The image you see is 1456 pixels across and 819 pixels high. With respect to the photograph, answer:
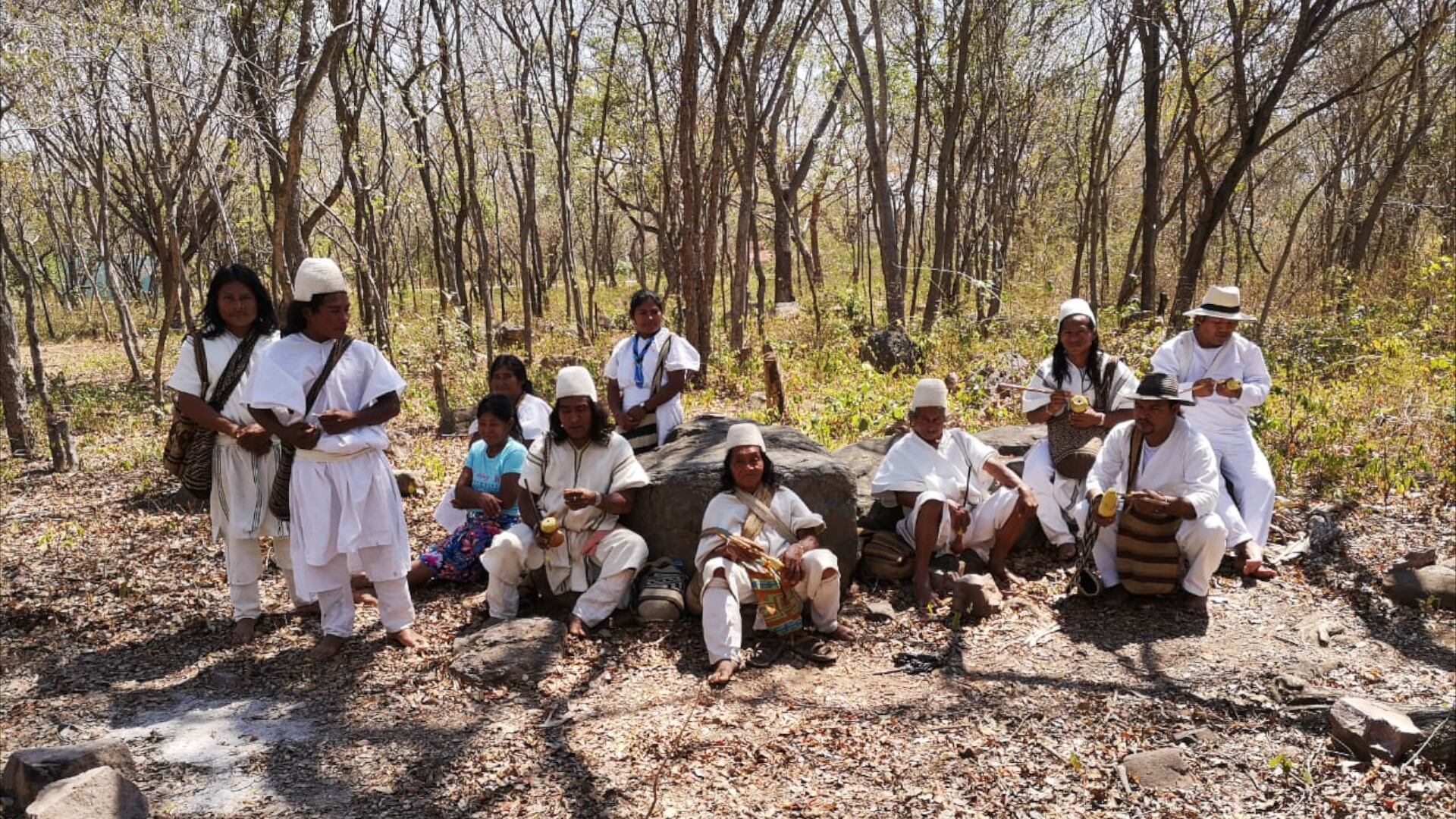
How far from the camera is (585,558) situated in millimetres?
4887

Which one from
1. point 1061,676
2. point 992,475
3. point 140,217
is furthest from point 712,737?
point 140,217

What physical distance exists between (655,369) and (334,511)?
243 cm

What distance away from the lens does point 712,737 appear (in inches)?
143

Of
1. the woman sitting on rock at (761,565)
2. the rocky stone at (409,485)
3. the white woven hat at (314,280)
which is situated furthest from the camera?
the rocky stone at (409,485)

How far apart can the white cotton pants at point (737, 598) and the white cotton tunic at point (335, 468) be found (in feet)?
4.99

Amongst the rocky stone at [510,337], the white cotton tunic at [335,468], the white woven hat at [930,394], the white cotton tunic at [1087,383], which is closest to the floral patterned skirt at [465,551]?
the white cotton tunic at [335,468]

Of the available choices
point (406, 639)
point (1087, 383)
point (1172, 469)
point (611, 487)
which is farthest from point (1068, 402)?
point (406, 639)

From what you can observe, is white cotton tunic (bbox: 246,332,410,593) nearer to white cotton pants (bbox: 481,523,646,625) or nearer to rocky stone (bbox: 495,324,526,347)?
white cotton pants (bbox: 481,523,646,625)

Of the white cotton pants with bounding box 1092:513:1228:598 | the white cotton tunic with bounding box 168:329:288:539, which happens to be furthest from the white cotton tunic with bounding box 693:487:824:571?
the white cotton tunic with bounding box 168:329:288:539

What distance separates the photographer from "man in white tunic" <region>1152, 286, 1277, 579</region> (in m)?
5.20

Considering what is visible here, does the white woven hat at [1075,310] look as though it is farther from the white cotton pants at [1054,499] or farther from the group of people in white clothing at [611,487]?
the white cotton pants at [1054,499]

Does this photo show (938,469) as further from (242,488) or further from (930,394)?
(242,488)

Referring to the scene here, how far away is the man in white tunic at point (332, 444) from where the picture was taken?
411 cm

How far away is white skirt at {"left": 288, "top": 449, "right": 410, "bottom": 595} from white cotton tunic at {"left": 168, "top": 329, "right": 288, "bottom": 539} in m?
0.29
